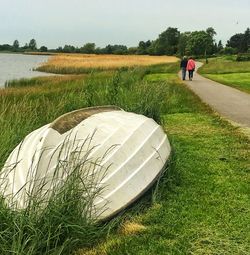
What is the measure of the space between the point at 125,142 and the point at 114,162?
1.63 ft

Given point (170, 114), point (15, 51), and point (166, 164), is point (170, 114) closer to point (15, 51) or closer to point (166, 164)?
point (166, 164)

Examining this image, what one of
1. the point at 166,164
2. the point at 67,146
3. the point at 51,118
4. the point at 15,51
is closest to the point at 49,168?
the point at 67,146

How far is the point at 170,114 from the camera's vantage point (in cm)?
1377

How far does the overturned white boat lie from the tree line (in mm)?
80864

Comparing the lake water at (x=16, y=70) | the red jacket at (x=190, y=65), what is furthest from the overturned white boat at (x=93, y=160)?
the lake water at (x=16, y=70)

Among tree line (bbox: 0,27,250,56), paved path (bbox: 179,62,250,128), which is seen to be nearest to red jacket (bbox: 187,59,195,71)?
paved path (bbox: 179,62,250,128)

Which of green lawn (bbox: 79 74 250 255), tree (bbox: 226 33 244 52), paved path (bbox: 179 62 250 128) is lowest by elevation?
tree (bbox: 226 33 244 52)

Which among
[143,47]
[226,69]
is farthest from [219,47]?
[226,69]

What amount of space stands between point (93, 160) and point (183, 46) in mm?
101640

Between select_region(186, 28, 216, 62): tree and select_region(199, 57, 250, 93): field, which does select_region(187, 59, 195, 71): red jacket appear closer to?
select_region(199, 57, 250, 93): field

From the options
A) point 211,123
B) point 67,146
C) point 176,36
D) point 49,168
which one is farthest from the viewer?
point 176,36

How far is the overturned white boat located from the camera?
524 cm

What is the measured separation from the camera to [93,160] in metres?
Result: 5.74

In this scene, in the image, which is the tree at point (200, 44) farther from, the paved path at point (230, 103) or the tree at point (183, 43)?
the paved path at point (230, 103)
